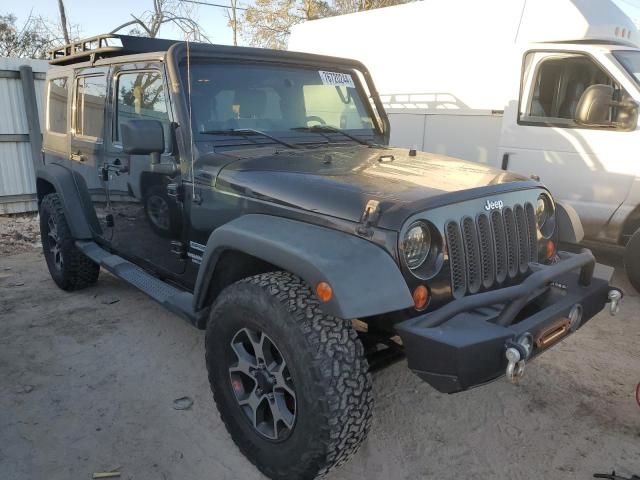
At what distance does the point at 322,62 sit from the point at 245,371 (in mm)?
2311

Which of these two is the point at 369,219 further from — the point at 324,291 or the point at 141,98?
the point at 141,98

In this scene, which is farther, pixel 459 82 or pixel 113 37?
pixel 459 82

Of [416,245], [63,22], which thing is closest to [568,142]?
[416,245]

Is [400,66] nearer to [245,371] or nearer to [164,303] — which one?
[164,303]

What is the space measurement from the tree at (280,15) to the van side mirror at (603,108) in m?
20.2

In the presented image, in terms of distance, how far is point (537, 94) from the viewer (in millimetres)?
5289

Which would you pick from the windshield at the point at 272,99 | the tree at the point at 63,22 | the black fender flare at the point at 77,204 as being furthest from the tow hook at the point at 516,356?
the tree at the point at 63,22

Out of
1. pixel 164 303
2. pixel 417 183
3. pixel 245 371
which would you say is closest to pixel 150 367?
pixel 164 303

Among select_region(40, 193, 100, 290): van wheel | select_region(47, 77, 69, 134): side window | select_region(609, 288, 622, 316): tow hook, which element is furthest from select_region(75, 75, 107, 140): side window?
select_region(609, 288, 622, 316): tow hook

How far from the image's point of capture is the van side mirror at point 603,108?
14.1ft

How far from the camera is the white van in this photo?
467 cm

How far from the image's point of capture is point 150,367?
11.5 ft

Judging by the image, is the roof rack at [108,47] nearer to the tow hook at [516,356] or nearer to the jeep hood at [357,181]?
the jeep hood at [357,181]

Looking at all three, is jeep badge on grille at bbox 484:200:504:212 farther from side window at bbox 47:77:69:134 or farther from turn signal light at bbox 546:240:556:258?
side window at bbox 47:77:69:134
